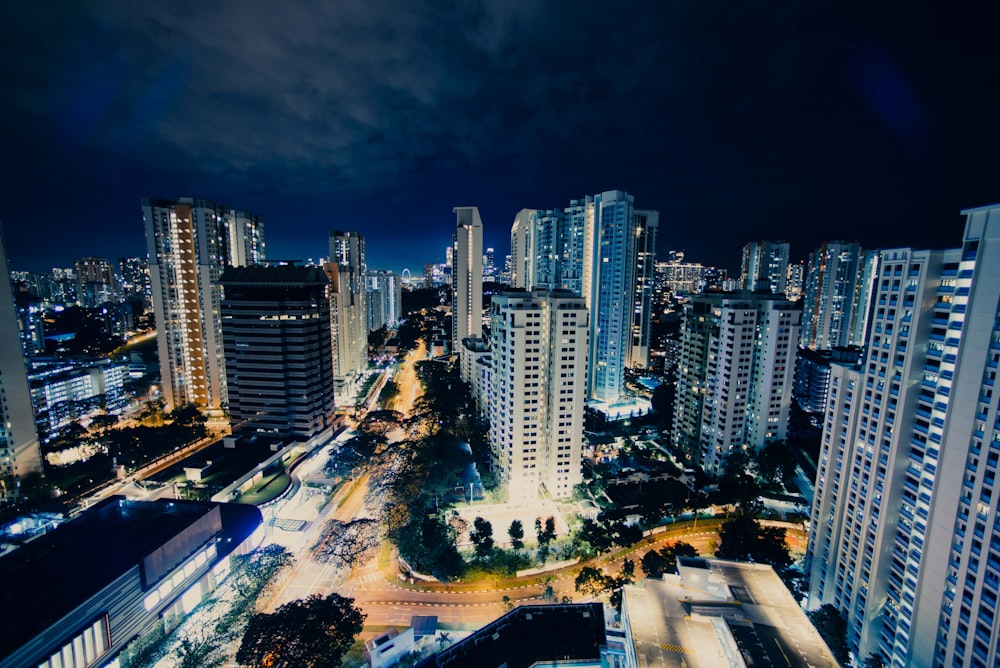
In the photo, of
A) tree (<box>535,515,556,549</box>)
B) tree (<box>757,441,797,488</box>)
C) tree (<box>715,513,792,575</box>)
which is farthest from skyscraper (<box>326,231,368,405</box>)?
tree (<box>757,441,797,488</box>)

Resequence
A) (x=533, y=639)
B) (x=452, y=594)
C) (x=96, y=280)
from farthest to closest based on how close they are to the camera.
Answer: (x=96, y=280)
(x=452, y=594)
(x=533, y=639)

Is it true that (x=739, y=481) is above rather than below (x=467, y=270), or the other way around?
below

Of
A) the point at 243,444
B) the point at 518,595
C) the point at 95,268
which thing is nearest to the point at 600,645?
the point at 518,595

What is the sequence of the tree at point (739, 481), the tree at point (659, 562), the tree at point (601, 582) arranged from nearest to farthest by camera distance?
the tree at point (601, 582), the tree at point (659, 562), the tree at point (739, 481)

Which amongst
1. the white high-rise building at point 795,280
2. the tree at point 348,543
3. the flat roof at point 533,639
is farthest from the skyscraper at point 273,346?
the white high-rise building at point 795,280

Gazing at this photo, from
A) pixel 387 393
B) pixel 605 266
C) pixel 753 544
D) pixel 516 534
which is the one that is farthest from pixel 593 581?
pixel 387 393

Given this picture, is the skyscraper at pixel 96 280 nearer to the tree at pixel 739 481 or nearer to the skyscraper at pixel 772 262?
the tree at pixel 739 481

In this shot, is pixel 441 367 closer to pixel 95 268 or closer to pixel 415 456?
Result: pixel 415 456

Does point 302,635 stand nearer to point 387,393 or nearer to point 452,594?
point 452,594
